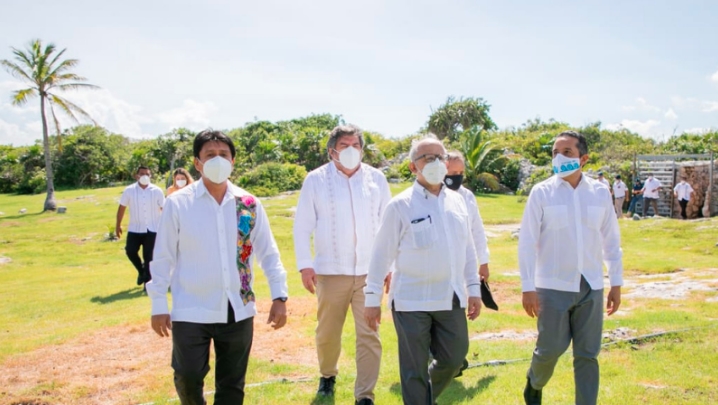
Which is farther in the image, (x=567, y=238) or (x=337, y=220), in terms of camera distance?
(x=337, y=220)

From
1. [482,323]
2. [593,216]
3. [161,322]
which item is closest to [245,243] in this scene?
[161,322]

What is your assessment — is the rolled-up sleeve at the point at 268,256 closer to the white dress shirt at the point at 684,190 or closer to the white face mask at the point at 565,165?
the white face mask at the point at 565,165

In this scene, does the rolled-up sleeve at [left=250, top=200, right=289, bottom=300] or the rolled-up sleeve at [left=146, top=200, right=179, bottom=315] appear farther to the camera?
the rolled-up sleeve at [left=250, top=200, right=289, bottom=300]

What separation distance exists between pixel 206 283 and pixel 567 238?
262 centimetres

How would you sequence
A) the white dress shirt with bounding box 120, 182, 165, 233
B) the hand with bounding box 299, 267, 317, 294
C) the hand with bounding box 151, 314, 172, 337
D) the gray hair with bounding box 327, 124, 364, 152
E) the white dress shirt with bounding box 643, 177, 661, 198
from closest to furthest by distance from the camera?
the hand with bounding box 151, 314, 172, 337 → the hand with bounding box 299, 267, 317, 294 → the gray hair with bounding box 327, 124, 364, 152 → the white dress shirt with bounding box 120, 182, 165, 233 → the white dress shirt with bounding box 643, 177, 661, 198

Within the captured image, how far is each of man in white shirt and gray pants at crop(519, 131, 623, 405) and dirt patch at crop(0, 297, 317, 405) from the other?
268 centimetres

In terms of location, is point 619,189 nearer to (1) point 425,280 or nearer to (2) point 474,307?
(2) point 474,307

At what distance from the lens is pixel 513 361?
5664 millimetres

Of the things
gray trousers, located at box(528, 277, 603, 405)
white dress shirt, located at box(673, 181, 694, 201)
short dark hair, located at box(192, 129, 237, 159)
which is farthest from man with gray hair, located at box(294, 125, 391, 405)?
white dress shirt, located at box(673, 181, 694, 201)

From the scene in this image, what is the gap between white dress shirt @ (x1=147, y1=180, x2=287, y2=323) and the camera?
354 cm

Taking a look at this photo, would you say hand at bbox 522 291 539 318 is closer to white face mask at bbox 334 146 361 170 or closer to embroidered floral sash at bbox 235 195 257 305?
white face mask at bbox 334 146 361 170

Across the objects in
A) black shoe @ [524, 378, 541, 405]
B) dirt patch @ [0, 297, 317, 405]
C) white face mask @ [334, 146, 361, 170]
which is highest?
white face mask @ [334, 146, 361, 170]

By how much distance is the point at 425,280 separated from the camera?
384 centimetres

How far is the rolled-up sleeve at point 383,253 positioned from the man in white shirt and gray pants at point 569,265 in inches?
40.9
